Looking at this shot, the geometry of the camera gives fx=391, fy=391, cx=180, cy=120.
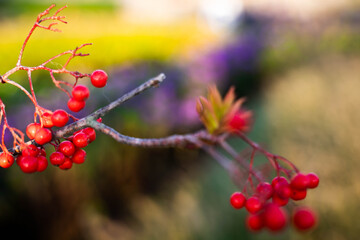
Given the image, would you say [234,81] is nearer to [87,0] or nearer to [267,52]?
[267,52]

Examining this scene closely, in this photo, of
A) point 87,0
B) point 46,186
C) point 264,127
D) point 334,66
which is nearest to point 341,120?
point 264,127

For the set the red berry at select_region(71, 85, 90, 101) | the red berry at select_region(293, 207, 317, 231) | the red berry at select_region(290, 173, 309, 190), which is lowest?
the red berry at select_region(293, 207, 317, 231)

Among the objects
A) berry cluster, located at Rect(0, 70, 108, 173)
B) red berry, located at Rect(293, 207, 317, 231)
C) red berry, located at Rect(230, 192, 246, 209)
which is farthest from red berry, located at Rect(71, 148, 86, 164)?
red berry, located at Rect(293, 207, 317, 231)

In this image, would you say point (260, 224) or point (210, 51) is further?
point (210, 51)

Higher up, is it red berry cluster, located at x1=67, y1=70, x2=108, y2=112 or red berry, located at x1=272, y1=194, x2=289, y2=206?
red berry cluster, located at x1=67, y1=70, x2=108, y2=112

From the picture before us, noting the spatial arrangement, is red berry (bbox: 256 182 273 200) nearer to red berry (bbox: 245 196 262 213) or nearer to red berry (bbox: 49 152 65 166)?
red berry (bbox: 245 196 262 213)

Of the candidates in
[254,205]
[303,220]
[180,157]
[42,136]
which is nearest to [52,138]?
[42,136]

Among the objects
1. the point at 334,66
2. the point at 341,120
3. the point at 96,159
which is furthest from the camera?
the point at 334,66

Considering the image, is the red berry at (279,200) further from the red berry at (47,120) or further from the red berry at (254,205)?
the red berry at (47,120)
